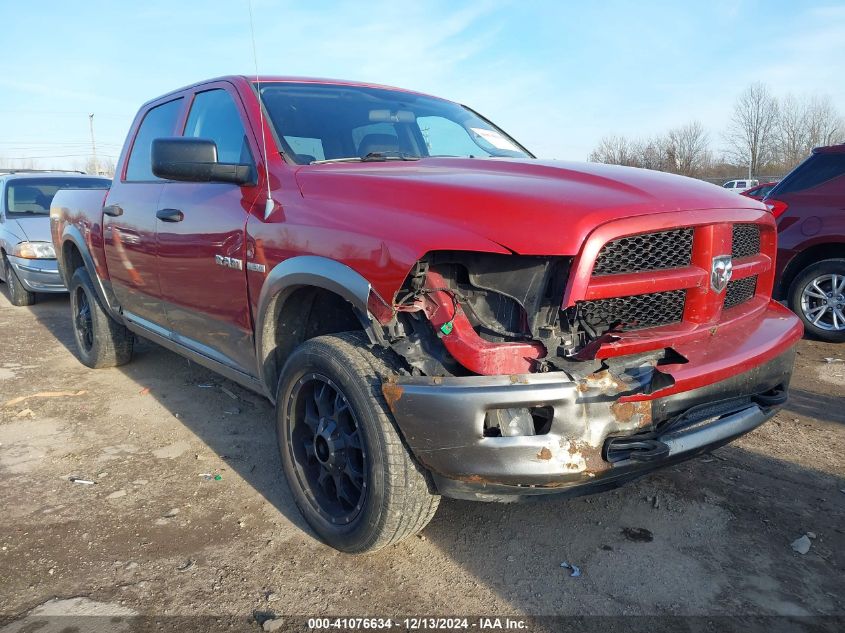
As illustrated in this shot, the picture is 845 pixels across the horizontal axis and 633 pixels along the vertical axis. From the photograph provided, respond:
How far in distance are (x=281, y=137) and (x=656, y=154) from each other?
143ft

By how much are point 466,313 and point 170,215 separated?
2035 mm

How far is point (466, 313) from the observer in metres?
2.06

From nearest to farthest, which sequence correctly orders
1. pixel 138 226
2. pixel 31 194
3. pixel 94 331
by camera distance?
pixel 138 226 → pixel 94 331 → pixel 31 194

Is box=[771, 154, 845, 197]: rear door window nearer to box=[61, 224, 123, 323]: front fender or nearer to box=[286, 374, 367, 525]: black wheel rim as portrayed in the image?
box=[286, 374, 367, 525]: black wheel rim

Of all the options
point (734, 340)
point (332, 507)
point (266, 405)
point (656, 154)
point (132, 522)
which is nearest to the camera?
point (734, 340)

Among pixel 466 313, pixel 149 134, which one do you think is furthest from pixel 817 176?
pixel 149 134

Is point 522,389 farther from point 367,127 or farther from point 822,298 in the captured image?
point 822,298

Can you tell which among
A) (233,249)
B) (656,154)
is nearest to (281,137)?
(233,249)

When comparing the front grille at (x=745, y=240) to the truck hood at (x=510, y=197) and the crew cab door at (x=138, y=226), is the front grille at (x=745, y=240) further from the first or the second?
the crew cab door at (x=138, y=226)

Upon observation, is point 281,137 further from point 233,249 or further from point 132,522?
point 132,522

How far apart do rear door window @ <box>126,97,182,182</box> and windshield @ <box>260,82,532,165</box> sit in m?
1.07

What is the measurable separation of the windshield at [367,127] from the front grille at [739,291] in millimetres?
1262

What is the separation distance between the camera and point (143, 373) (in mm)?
5000

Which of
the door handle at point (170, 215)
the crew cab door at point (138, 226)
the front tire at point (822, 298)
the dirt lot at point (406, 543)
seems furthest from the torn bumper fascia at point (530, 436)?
the front tire at point (822, 298)
